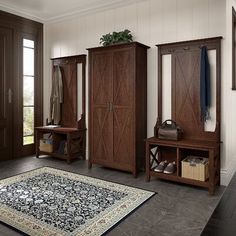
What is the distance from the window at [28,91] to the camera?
5004mm

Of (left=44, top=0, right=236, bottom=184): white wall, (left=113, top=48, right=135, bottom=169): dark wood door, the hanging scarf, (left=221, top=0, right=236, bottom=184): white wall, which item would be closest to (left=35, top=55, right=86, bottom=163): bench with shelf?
(left=44, top=0, right=236, bottom=184): white wall

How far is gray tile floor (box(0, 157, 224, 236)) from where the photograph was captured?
2.24 metres

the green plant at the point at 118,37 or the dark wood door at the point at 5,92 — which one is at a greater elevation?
the green plant at the point at 118,37

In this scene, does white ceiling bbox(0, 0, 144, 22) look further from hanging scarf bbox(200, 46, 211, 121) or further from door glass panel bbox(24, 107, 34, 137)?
door glass panel bbox(24, 107, 34, 137)

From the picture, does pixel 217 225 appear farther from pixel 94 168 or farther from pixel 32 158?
pixel 32 158

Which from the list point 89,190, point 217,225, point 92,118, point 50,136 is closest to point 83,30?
point 92,118

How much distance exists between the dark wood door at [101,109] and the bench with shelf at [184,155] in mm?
740

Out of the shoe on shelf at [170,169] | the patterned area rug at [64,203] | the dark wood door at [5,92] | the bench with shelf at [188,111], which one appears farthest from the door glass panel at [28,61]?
the shoe on shelf at [170,169]

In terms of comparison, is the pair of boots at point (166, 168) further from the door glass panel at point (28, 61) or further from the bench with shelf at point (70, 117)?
the door glass panel at point (28, 61)

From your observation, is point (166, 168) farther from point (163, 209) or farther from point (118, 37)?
point (118, 37)

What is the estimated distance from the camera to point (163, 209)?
266cm

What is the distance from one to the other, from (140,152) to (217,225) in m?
2.54

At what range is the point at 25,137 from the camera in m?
5.09

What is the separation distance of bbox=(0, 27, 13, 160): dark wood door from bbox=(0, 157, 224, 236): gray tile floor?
73 centimetres
